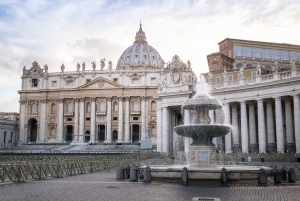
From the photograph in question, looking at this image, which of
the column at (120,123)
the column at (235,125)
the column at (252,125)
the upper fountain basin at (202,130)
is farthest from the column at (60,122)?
the upper fountain basin at (202,130)

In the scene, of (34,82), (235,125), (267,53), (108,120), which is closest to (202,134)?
(235,125)

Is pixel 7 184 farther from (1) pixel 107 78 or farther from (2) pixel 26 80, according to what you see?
(2) pixel 26 80

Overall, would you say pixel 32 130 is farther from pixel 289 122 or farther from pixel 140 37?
pixel 289 122

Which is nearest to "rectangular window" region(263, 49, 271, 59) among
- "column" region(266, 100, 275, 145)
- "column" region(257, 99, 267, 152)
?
"column" region(266, 100, 275, 145)

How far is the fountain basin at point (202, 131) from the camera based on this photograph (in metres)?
19.8

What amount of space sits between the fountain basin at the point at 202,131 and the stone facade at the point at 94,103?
231 ft

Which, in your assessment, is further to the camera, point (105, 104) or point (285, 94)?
point (105, 104)

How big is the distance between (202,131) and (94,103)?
7842cm

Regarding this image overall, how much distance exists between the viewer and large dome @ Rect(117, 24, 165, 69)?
458 feet

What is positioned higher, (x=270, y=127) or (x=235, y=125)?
(x=235, y=125)

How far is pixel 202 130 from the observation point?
65.2 feet

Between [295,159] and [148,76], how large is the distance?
66.9 metres

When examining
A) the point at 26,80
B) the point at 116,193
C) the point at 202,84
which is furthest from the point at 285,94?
the point at 26,80

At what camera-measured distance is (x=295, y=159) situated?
104ft
